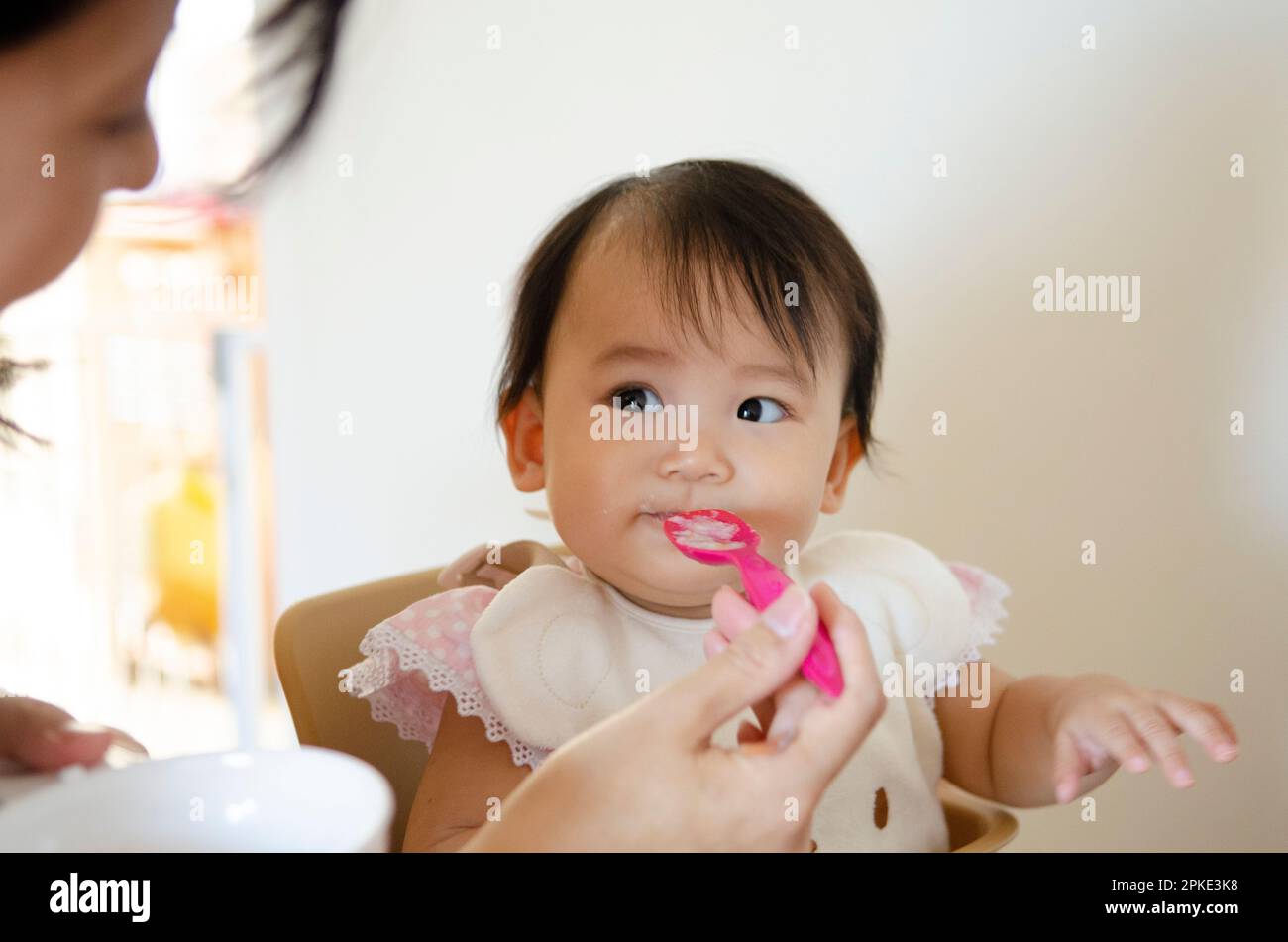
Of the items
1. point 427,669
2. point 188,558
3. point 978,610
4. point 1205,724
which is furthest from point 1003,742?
point 188,558

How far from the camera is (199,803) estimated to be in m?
0.44

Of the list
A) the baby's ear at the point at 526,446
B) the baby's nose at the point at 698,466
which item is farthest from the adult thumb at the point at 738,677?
the baby's ear at the point at 526,446

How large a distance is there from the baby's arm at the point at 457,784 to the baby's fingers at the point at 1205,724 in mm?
383

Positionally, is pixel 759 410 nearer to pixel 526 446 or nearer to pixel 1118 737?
pixel 526 446

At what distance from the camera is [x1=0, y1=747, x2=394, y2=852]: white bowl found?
1.40 feet

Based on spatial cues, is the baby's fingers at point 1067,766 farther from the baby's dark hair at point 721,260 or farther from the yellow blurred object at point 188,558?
the yellow blurred object at point 188,558

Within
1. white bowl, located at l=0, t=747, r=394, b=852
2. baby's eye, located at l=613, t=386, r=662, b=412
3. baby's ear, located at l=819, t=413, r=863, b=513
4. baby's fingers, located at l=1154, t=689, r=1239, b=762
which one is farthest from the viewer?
baby's ear, located at l=819, t=413, r=863, b=513

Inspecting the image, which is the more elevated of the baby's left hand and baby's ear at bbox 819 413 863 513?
baby's ear at bbox 819 413 863 513

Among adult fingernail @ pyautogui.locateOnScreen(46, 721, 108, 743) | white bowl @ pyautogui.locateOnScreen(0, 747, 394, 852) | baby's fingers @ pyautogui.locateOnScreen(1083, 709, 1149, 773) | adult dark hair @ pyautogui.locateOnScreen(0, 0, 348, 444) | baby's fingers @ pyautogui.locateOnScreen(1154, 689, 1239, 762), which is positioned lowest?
baby's fingers @ pyautogui.locateOnScreen(1083, 709, 1149, 773)

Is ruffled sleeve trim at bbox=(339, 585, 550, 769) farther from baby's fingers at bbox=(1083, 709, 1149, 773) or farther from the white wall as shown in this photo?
baby's fingers at bbox=(1083, 709, 1149, 773)

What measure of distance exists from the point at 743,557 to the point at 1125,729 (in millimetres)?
258

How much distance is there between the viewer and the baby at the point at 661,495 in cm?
71

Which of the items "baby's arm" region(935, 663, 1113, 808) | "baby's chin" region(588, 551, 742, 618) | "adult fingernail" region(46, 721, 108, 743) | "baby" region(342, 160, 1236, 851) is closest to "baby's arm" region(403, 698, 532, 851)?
"baby" region(342, 160, 1236, 851)

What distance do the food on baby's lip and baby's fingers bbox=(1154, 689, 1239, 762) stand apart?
0.26 metres
